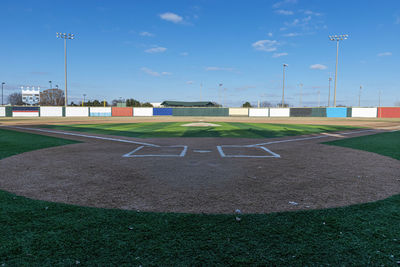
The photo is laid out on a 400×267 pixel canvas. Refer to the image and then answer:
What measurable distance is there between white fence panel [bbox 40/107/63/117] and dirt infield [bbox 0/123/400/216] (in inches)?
1732

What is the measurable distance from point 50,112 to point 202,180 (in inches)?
1967

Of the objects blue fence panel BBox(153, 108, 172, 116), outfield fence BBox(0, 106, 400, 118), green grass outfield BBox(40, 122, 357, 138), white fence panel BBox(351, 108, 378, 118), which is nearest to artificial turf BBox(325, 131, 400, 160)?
green grass outfield BBox(40, 122, 357, 138)

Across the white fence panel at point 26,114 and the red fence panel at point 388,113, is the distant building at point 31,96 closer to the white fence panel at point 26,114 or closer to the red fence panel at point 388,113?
the white fence panel at point 26,114

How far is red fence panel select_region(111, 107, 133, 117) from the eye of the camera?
176ft

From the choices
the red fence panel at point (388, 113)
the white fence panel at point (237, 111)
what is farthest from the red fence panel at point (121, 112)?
the red fence panel at point (388, 113)

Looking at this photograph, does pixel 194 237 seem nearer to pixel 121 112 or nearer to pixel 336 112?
pixel 336 112

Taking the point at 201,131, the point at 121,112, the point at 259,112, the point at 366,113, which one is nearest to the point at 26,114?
the point at 121,112

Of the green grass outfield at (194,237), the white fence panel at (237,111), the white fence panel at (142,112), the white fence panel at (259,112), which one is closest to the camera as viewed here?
the green grass outfield at (194,237)

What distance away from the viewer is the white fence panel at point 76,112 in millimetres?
47181

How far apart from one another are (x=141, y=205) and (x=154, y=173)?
6.70 ft

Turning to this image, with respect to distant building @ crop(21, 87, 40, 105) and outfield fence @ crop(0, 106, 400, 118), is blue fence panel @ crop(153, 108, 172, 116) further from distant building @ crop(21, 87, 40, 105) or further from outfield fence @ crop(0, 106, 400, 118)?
distant building @ crop(21, 87, 40, 105)

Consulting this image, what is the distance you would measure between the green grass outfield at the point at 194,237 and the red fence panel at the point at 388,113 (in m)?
53.0

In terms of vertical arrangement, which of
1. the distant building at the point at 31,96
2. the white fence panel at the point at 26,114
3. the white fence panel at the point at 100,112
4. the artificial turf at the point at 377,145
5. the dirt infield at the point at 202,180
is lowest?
the dirt infield at the point at 202,180

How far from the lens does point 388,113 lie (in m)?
46.8
